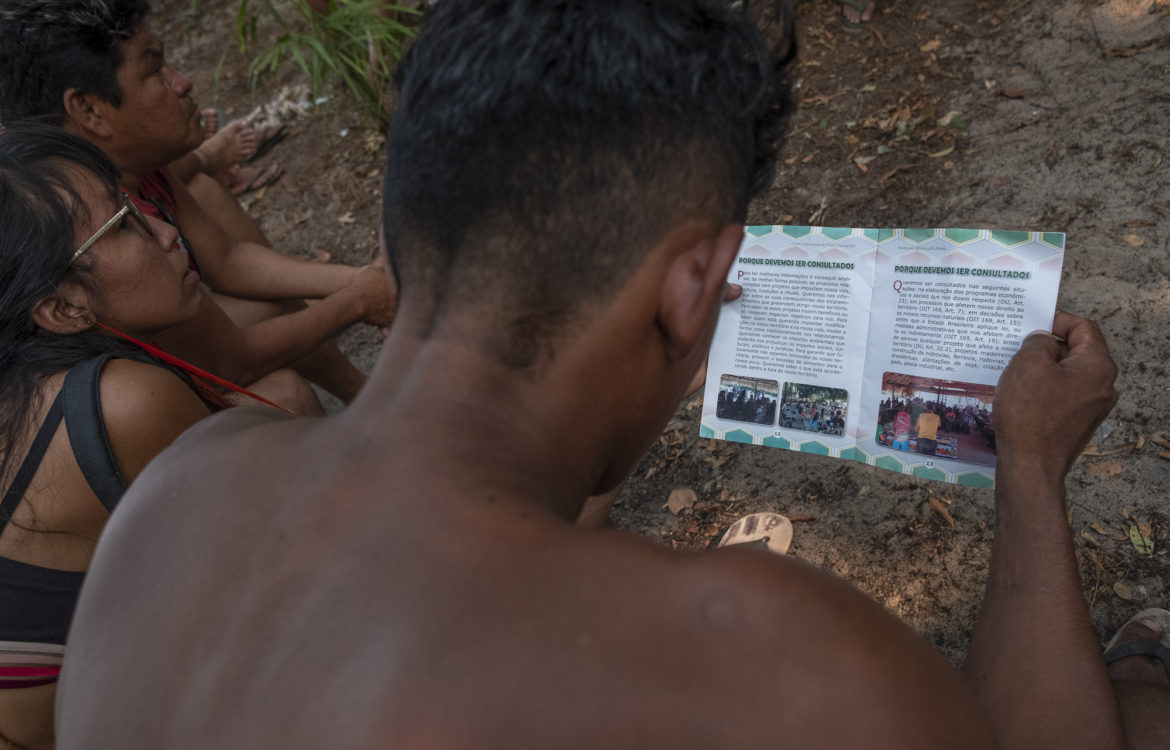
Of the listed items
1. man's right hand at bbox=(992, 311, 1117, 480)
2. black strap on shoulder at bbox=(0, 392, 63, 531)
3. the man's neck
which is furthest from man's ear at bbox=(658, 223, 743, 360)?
black strap on shoulder at bbox=(0, 392, 63, 531)

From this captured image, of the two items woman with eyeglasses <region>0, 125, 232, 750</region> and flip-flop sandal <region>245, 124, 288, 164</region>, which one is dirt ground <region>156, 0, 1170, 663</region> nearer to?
woman with eyeglasses <region>0, 125, 232, 750</region>

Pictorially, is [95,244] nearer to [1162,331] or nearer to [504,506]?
[504,506]

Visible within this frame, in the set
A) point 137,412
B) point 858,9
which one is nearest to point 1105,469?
point 858,9

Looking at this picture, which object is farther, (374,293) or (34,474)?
(374,293)

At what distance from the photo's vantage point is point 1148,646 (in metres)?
1.70

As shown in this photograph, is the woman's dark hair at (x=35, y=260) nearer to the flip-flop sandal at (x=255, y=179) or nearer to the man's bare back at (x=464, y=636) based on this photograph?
the man's bare back at (x=464, y=636)

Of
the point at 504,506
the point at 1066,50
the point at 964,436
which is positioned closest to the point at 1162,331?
the point at 964,436

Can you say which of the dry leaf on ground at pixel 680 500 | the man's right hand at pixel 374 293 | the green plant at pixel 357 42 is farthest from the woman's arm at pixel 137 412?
the green plant at pixel 357 42

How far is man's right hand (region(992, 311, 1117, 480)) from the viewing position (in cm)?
144

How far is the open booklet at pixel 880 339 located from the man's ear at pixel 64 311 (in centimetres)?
148

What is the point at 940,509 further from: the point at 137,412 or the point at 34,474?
the point at 34,474

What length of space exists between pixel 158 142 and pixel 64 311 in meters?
1.01

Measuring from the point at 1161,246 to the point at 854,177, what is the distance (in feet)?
3.51

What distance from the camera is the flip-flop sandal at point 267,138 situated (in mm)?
4625
